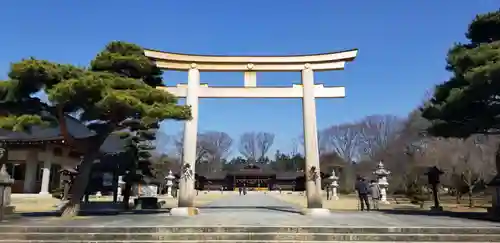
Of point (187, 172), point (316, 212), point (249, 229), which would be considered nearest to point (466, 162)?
point (316, 212)

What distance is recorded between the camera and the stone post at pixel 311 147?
14.1 metres

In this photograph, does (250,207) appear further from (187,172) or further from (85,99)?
(85,99)

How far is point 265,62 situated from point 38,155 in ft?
77.0

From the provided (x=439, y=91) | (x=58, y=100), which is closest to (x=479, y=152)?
(x=439, y=91)

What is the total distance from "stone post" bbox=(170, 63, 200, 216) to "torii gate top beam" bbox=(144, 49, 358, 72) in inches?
21.7

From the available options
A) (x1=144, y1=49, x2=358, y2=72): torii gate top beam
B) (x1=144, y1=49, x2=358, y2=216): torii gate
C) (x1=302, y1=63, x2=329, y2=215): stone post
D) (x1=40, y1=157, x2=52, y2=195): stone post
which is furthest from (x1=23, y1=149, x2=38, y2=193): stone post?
(x1=302, y1=63, x2=329, y2=215): stone post

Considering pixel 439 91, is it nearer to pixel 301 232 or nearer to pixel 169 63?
pixel 301 232

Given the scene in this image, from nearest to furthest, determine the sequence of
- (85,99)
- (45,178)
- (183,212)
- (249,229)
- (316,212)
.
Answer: (249,229) < (85,99) < (183,212) < (316,212) < (45,178)

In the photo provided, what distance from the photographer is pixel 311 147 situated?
567 inches

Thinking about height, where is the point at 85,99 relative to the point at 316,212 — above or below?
above

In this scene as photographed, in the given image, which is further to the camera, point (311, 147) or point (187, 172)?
point (311, 147)

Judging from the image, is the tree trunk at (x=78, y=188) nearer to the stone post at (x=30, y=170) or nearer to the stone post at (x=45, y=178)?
the stone post at (x=45, y=178)

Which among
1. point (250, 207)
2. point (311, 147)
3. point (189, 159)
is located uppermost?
point (311, 147)

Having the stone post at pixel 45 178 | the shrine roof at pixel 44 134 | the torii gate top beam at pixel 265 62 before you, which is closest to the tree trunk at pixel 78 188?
the torii gate top beam at pixel 265 62
